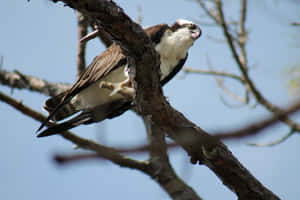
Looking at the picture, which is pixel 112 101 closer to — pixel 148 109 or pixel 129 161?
pixel 129 161

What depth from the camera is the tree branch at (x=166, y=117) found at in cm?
220

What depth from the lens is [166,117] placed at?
269cm

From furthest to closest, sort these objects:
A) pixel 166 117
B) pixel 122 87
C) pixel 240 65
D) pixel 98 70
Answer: pixel 240 65, pixel 98 70, pixel 122 87, pixel 166 117

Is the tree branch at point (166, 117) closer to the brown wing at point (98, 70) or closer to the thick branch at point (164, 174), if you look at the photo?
the brown wing at point (98, 70)

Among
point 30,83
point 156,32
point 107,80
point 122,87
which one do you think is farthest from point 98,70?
point 30,83

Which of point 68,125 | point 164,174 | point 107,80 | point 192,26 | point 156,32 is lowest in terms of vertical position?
point 164,174

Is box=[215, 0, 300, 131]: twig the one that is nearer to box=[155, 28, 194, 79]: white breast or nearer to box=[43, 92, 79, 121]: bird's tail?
box=[155, 28, 194, 79]: white breast

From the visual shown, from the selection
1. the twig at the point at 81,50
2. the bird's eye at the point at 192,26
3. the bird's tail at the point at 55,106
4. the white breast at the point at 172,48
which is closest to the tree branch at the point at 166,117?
the white breast at the point at 172,48

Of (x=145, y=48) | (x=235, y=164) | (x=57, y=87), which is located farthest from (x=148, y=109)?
(x=57, y=87)

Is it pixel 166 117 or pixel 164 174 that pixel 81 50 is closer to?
pixel 164 174

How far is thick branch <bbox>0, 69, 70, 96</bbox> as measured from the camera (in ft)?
15.6

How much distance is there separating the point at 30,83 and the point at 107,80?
5.30 feet

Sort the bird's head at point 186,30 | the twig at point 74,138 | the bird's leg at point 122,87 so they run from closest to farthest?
the bird's leg at point 122,87, the twig at point 74,138, the bird's head at point 186,30

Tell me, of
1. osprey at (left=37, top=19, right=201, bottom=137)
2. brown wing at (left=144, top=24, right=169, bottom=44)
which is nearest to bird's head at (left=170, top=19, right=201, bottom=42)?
osprey at (left=37, top=19, right=201, bottom=137)
